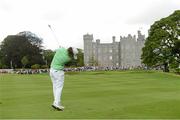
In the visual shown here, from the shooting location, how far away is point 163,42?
8562 cm

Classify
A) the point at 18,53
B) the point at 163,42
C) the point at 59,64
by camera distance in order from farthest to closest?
the point at 18,53
the point at 163,42
the point at 59,64

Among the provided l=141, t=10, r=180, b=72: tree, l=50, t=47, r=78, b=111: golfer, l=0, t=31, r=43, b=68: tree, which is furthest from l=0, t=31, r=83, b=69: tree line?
l=50, t=47, r=78, b=111: golfer

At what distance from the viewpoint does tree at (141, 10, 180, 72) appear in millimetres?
84562

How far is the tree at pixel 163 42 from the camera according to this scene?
84.6m

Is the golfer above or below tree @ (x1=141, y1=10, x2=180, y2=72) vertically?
below

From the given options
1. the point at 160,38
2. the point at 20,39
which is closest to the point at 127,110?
the point at 160,38

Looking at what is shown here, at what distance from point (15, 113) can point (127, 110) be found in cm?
378

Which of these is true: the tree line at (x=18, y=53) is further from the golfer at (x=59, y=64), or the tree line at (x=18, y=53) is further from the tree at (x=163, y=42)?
the golfer at (x=59, y=64)

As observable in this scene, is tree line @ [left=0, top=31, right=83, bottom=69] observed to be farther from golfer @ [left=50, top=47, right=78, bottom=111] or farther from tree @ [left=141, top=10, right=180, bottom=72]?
golfer @ [left=50, top=47, right=78, bottom=111]

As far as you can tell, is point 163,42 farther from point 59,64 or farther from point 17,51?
point 17,51

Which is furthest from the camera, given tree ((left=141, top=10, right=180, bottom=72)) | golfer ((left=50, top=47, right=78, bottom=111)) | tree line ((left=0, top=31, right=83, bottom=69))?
tree line ((left=0, top=31, right=83, bottom=69))

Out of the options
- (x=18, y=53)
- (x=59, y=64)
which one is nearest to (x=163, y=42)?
(x=59, y=64)

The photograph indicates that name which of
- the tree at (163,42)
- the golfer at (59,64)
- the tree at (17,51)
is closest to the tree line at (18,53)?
the tree at (17,51)

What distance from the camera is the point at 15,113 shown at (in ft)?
51.1
